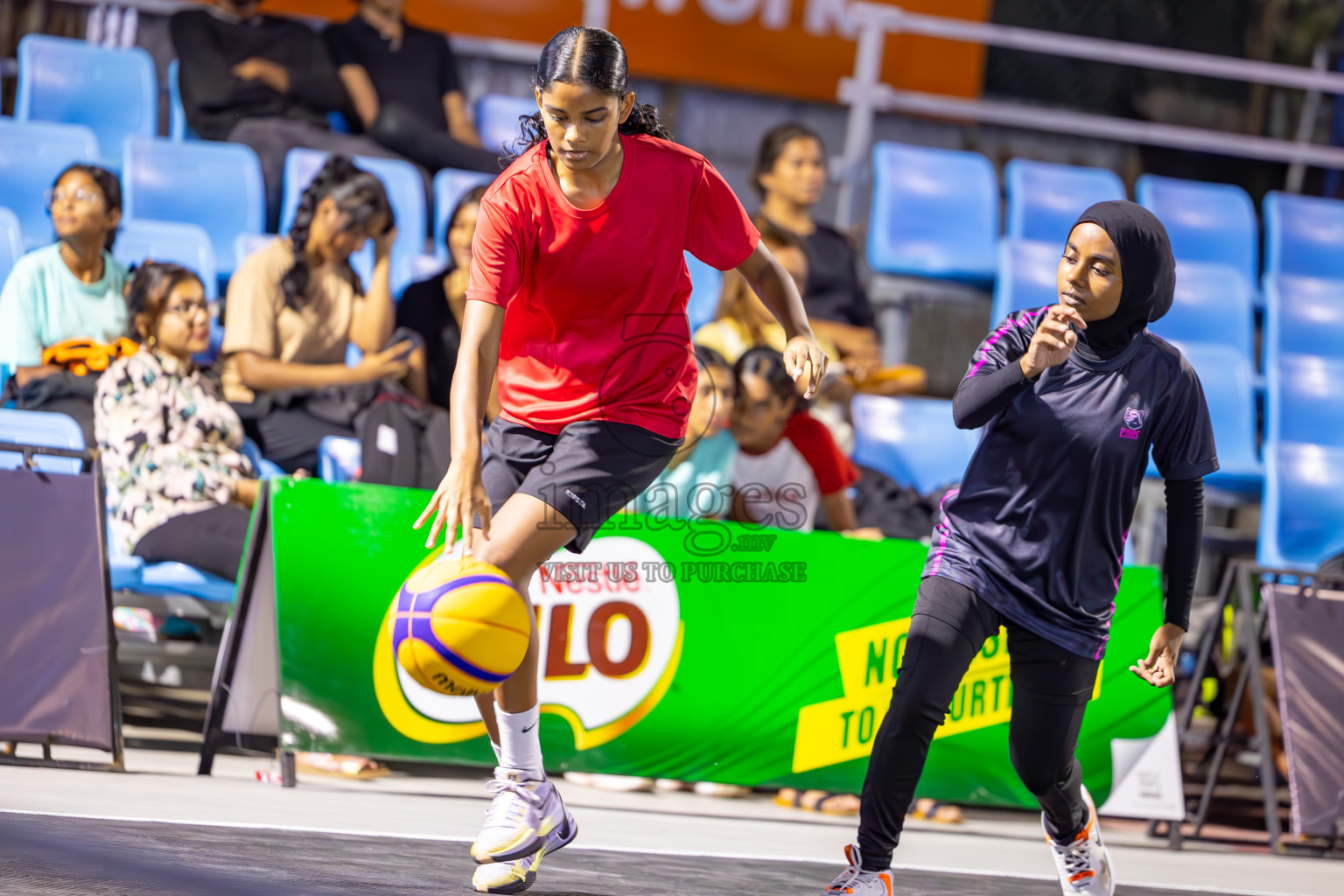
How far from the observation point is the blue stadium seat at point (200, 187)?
718 cm

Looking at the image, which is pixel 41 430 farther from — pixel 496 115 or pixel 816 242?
pixel 816 242

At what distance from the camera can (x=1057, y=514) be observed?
333cm

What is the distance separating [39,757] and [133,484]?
1.22 m

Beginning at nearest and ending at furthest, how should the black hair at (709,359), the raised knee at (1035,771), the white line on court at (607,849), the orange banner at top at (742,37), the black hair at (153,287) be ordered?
the raised knee at (1035,771), the white line on court at (607,849), the black hair at (153,287), the black hair at (709,359), the orange banner at top at (742,37)

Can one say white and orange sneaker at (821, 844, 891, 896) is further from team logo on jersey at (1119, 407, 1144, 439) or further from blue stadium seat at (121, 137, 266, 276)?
blue stadium seat at (121, 137, 266, 276)

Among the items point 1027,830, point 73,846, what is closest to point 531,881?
point 73,846

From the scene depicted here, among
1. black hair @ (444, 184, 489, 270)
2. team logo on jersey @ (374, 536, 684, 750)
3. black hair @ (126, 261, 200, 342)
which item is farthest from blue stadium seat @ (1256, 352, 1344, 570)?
black hair @ (126, 261, 200, 342)

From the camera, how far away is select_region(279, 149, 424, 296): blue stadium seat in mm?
7227

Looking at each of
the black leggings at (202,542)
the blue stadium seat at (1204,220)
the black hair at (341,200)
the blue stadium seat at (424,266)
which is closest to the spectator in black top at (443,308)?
the black hair at (341,200)

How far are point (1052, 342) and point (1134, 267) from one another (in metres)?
0.37

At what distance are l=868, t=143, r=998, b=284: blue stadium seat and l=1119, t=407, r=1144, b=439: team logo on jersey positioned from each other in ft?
16.3

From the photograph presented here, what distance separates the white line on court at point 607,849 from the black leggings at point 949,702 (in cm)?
83

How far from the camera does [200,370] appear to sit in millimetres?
5992

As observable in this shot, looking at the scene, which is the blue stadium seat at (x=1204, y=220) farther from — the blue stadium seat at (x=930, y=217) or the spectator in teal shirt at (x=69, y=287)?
the spectator in teal shirt at (x=69, y=287)
